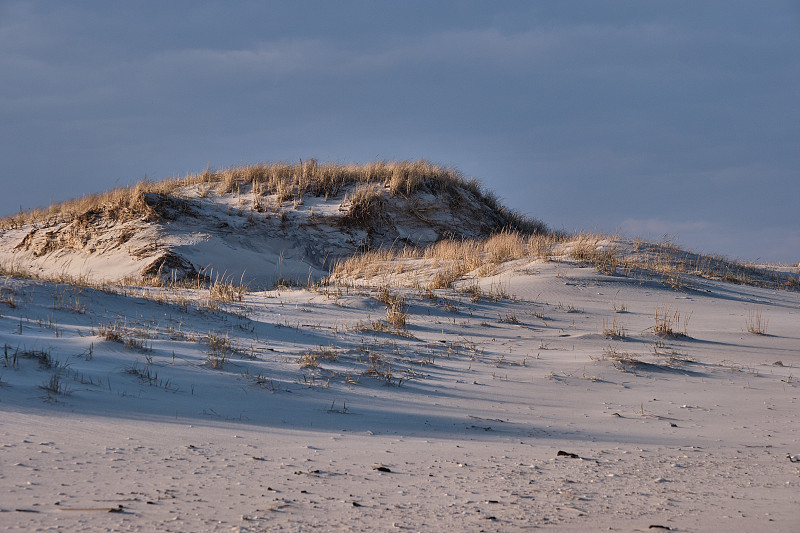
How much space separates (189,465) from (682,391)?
4142 millimetres

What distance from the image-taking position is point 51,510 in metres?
2.47

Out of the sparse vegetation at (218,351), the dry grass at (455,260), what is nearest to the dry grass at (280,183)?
the dry grass at (455,260)

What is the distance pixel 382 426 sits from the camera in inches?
172

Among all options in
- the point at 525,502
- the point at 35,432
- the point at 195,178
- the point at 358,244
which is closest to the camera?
the point at 525,502

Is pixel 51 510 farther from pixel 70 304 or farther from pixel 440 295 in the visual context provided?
pixel 440 295

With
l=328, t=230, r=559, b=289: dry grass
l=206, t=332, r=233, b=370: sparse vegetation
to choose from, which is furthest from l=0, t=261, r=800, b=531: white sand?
l=328, t=230, r=559, b=289: dry grass

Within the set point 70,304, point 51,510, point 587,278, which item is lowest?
point 51,510

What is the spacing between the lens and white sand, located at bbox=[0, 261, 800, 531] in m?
2.71

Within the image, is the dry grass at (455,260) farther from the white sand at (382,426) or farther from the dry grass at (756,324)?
the white sand at (382,426)

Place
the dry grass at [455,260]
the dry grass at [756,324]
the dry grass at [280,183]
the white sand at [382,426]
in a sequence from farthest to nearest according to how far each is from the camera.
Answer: the dry grass at [280,183]
the dry grass at [455,260]
the dry grass at [756,324]
the white sand at [382,426]

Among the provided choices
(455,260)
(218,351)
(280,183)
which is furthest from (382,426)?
(280,183)

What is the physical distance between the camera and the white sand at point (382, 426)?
2711 mm

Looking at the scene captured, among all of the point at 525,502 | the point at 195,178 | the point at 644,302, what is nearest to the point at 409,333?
the point at 644,302

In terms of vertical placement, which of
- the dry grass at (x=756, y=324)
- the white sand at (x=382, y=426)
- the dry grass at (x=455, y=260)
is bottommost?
the white sand at (x=382, y=426)
